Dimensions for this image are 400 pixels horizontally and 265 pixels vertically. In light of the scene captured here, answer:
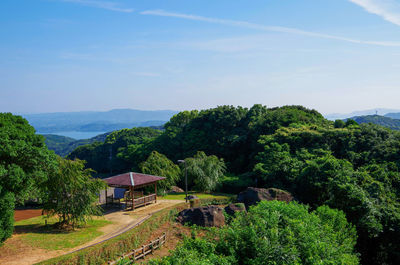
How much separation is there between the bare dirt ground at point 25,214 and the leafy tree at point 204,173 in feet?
53.4

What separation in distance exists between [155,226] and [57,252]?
652cm

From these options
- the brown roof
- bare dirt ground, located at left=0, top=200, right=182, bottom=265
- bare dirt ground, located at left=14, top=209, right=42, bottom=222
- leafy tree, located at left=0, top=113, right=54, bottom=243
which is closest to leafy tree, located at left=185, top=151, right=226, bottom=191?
the brown roof

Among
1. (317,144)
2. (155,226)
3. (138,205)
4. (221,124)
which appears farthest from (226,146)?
(155,226)

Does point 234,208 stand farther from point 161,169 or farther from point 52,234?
point 52,234

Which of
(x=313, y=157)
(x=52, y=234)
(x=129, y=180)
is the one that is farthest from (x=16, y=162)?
(x=313, y=157)

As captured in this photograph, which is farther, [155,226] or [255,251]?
[155,226]

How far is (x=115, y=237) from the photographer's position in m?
16.1

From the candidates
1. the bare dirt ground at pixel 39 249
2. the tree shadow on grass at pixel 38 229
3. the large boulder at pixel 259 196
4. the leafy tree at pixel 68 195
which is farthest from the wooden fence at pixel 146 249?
the large boulder at pixel 259 196

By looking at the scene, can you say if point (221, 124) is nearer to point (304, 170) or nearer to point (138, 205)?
point (304, 170)

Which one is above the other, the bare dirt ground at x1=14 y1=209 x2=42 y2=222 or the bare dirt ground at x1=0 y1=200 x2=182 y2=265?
the bare dirt ground at x1=0 y1=200 x2=182 y2=265

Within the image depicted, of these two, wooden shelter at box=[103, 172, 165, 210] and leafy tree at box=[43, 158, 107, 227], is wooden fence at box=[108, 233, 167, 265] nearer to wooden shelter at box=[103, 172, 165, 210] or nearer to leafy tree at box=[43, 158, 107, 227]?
leafy tree at box=[43, 158, 107, 227]

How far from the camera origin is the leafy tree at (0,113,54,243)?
46.4 feet

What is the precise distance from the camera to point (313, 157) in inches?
1235

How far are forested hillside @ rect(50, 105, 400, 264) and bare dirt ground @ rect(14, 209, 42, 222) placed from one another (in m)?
19.5
